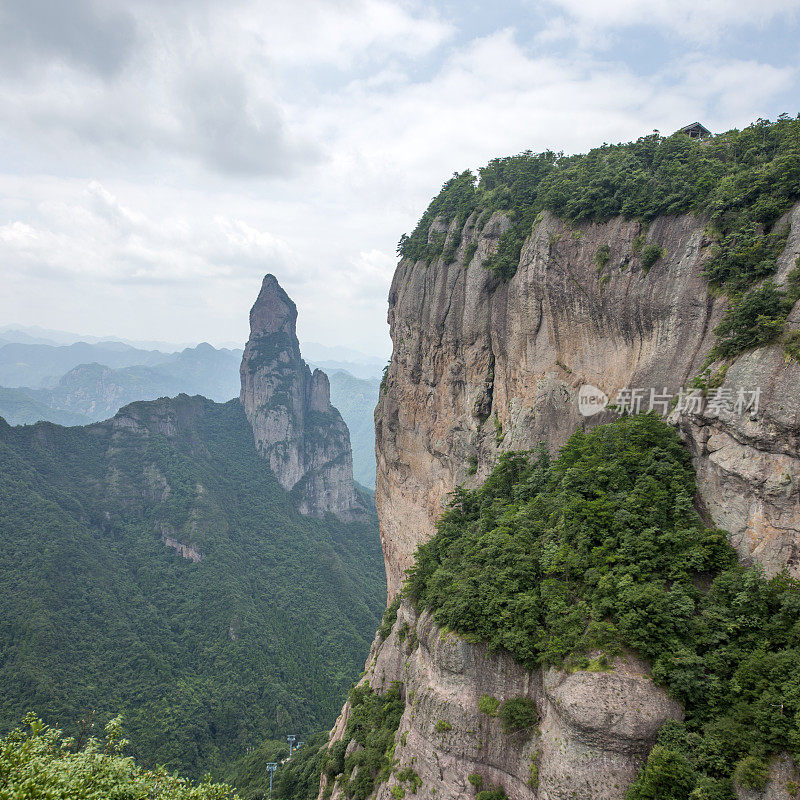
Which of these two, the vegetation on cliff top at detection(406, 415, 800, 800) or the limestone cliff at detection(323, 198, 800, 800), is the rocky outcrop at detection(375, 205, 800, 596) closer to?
the limestone cliff at detection(323, 198, 800, 800)

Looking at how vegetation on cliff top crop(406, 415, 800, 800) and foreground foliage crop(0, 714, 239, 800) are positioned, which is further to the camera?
vegetation on cliff top crop(406, 415, 800, 800)

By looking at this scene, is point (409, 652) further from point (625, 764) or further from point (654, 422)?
point (654, 422)

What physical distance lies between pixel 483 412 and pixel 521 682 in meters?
15.6

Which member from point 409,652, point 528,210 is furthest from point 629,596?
point 528,210

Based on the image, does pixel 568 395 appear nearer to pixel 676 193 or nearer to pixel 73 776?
pixel 676 193

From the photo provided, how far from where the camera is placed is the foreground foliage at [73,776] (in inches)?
326

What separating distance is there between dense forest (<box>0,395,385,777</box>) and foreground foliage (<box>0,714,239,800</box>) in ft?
106

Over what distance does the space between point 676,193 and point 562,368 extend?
8141 millimetres

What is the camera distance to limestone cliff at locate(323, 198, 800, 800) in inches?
435

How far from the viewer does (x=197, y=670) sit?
56438 mm

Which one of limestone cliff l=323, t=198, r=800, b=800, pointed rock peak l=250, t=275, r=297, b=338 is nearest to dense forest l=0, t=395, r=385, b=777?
pointed rock peak l=250, t=275, r=297, b=338

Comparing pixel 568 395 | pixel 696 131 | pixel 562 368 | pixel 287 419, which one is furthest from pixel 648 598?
pixel 287 419

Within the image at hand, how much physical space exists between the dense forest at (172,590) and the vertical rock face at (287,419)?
4546mm

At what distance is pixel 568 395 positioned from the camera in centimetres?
2083
